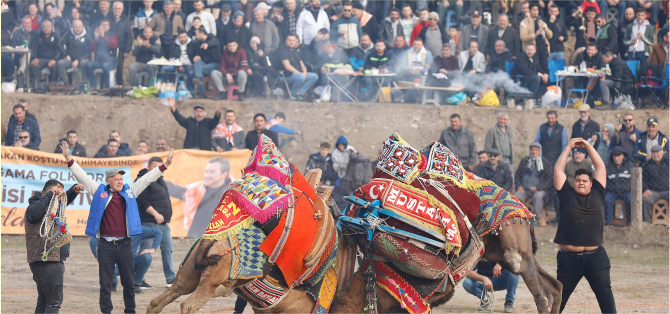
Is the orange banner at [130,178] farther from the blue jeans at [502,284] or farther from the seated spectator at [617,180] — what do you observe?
the seated spectator at [617,180]

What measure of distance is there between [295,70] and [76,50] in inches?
221

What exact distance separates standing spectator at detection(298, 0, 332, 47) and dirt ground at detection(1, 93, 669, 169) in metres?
1.69

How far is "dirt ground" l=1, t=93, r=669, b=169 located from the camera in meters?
17.0

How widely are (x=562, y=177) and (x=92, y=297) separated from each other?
6211 mm

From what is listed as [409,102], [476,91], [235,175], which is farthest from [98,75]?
[476,91]

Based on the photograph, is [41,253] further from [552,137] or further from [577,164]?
[552,137]

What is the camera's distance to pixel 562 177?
7445 mm

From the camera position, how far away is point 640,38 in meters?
17.7

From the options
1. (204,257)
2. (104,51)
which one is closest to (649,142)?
(204,257)

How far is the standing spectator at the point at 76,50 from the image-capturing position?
1781cm

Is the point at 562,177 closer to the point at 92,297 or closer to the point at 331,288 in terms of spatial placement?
the point at 331,288

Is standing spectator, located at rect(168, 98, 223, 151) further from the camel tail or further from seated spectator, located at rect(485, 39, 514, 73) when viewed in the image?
the camel tail

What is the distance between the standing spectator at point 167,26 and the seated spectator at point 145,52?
154 millimetres

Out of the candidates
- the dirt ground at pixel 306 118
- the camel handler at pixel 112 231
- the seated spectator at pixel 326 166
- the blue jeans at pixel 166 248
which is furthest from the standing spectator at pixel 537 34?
the camel handler at pixel 112 231
